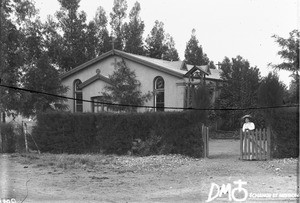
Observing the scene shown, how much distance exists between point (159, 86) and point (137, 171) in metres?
15.1

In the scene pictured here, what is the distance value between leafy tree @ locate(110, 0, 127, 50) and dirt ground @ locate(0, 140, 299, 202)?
1960cm

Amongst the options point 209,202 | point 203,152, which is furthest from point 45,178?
point 203,152

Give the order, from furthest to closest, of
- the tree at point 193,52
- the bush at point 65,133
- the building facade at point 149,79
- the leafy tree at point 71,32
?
the tree at point 193,52 < the leafy tree at point 71,32 < the building facade at point 149,79 < the bush at point 65,133

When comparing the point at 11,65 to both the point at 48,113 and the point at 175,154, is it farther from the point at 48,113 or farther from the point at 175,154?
the point at 175,154

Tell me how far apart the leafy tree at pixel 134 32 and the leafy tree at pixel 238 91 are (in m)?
8.05

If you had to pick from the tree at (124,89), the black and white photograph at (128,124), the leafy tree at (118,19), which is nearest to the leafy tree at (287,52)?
the black and white photograph at (128,124)

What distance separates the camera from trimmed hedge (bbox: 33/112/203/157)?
1410 centimetres

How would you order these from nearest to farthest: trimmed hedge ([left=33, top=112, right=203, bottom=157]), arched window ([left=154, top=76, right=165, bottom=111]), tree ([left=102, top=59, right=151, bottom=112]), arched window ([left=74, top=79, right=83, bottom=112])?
1. trimmed hedge ([left=33, top=112, right=203, bottom=157])
2. tree ([left=102, top=59, right=151, bottom=112])
3. arched window ([left=154, top=76, right=165, bottom=111])
4. arched window ([left=74, top=79, right=83, bottom=112])

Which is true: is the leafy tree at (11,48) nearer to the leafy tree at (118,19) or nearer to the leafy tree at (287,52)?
the leafy tree at (118,19)

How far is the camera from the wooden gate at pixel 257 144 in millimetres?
13227

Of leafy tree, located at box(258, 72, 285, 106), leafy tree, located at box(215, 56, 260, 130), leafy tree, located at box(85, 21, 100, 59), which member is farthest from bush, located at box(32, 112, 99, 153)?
leafy tree, located at box(85, 21, 100, 59)

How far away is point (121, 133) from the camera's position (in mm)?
15148

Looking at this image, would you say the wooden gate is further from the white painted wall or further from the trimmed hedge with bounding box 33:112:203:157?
the white painted wall

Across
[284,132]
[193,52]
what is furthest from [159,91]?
[284,132]
